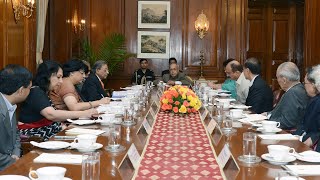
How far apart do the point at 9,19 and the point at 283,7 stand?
7.78 m

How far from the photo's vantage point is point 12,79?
315 cm

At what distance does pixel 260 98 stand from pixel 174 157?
3.02 meters

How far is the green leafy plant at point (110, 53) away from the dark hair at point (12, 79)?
622 centimetres

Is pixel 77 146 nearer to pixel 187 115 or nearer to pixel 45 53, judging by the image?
pixel 187 115

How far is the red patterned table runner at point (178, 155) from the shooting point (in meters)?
2.07

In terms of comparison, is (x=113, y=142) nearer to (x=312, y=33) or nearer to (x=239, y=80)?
(x=239, y=80)

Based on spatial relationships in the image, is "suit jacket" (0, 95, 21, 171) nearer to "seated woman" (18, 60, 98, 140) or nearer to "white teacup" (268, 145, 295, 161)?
"seated woman" (18, 60, 98, 140)

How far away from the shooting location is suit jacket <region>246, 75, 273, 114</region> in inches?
205

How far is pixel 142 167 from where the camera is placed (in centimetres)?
217

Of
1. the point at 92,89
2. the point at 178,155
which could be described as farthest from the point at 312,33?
the point at 178,155

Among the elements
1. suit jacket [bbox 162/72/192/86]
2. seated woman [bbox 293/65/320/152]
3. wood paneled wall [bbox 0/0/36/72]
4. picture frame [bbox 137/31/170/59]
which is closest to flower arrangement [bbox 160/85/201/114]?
seated woman [bbox 293/65/320/152]

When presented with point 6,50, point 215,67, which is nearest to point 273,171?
point 6,50

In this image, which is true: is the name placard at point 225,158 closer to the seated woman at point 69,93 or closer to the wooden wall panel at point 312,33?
the seated woman at point 69,93

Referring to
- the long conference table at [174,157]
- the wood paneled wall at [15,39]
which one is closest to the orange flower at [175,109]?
the long conference table at [174,157]
